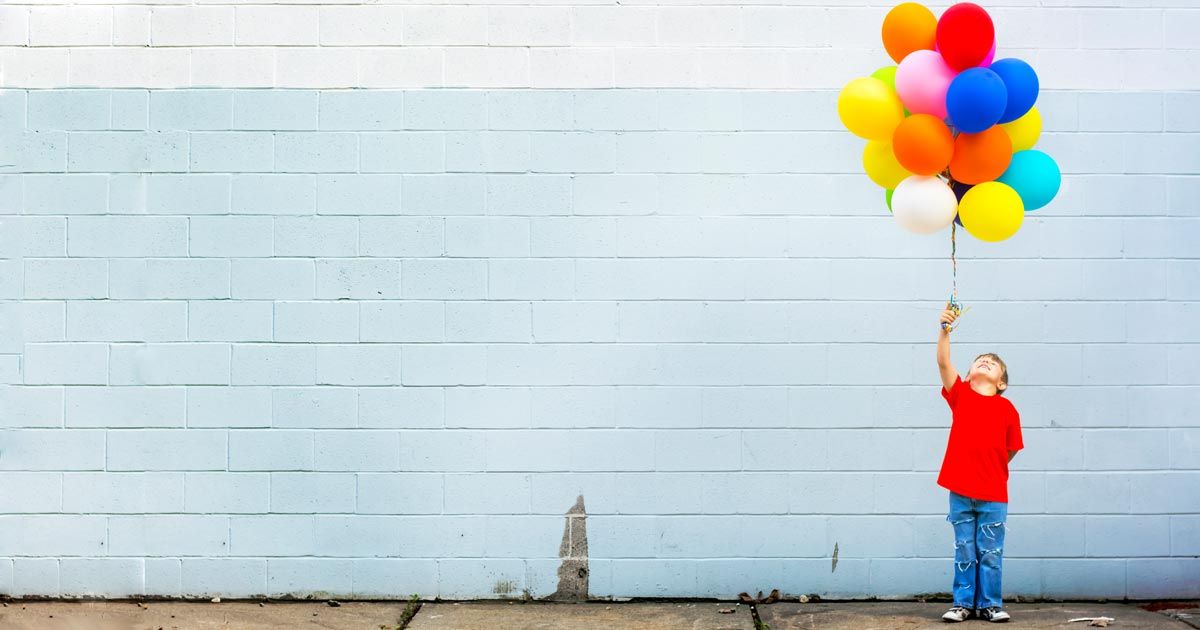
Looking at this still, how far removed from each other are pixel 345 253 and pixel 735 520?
237cm

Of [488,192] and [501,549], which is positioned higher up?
[488,192]

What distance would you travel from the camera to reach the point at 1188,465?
6066 millimetres

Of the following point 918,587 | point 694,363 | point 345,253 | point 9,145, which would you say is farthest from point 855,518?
point 9,145

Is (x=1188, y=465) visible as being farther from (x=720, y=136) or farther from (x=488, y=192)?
(x=488, y=192)

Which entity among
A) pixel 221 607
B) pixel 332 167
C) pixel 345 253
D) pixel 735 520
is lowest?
pixel 221 607

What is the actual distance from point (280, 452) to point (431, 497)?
79 cm

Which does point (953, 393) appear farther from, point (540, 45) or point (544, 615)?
point (540, 45)

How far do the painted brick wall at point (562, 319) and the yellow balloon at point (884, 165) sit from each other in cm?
84

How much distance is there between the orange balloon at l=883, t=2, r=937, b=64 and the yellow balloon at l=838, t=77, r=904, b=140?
0.63 feet

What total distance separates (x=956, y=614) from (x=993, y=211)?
6.29ft

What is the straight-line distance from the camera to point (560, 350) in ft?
19.9

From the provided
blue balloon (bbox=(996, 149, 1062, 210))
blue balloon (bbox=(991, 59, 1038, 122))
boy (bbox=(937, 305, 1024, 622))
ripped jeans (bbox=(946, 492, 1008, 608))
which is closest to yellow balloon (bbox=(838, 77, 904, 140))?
blue balloon (bbox=(991, 59, 1038, 122))

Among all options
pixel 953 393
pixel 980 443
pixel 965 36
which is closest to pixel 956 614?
pixel 980 443

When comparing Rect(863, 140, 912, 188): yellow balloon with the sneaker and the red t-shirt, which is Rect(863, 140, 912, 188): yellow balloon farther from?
the sneaker
